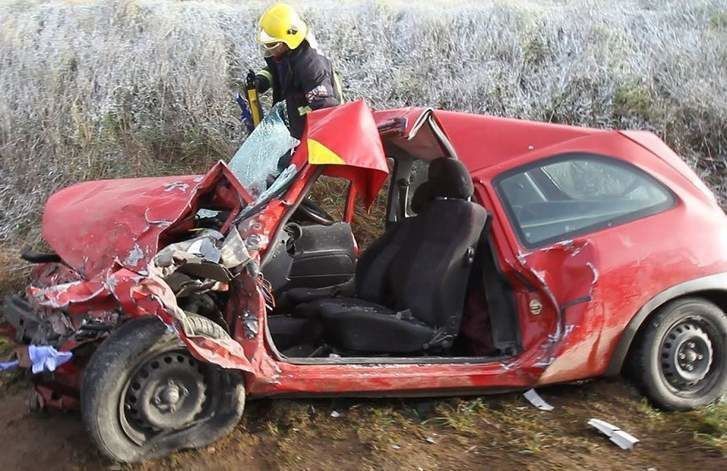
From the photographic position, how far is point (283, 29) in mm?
5445

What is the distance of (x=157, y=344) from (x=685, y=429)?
252 cm

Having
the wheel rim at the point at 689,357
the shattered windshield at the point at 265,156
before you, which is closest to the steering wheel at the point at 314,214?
the shattered windshield at the point at 265,156

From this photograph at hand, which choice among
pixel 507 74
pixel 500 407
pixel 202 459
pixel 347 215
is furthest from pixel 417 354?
pixel 507 74

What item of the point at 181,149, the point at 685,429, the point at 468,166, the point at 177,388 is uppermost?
the point at 468,166

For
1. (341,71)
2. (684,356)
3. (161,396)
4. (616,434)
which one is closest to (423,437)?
(616,434)

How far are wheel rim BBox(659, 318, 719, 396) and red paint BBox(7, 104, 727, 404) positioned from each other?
0.97 feet

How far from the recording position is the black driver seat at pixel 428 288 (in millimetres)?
3861

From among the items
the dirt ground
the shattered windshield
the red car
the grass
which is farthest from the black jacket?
the dirt ground

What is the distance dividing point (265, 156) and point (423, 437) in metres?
1.67

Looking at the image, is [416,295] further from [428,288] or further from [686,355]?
[686,355]

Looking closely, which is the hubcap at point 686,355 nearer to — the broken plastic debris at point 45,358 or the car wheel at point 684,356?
the car wheel at point 684,356

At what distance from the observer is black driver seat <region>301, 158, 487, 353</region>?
152 inches

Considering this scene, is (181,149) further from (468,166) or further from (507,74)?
(468,166)

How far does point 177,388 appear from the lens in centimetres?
325
